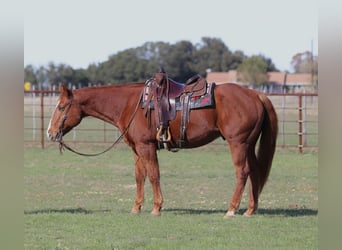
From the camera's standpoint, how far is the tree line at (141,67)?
68875 millimetres

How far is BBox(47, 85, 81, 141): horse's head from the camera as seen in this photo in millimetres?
7902

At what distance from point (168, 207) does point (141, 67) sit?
6123cm

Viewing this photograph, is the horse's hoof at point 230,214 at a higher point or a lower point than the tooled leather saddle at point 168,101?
lower

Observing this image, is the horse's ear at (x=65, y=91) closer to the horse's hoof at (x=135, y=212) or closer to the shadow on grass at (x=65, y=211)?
the shadow on grass at (x=65, y=211)

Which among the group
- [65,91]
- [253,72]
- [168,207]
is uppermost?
[253,72]

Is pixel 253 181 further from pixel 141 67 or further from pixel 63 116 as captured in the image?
pixel 141 67

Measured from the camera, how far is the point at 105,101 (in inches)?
316

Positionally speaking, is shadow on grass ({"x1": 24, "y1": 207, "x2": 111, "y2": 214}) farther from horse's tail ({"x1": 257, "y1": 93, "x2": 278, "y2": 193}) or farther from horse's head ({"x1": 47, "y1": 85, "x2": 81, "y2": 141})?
horse's tail ({"x1": 257, "y1": 93, "x2": 278, "y2": 193})

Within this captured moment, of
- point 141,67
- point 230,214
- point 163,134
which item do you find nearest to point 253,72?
point 141,67

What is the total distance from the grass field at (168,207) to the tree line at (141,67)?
50591 mm

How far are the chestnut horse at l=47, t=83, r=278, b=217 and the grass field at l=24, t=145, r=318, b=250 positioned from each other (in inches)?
20.7

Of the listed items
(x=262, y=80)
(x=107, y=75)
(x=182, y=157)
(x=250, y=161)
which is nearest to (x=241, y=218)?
(x=250, y=161)

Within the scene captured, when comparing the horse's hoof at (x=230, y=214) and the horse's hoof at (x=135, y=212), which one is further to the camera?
the horse's hoof at (x=135, y=212)

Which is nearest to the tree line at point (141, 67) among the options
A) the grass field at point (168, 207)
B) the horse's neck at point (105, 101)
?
the grass field at point (168, 207)
